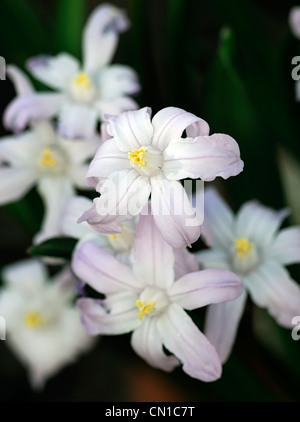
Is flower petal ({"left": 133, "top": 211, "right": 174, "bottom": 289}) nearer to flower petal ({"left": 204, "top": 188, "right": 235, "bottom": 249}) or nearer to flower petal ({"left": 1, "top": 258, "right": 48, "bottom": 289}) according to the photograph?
flower petal ({"left": 204, "top": 188, "right": 235, "bottom": 249})

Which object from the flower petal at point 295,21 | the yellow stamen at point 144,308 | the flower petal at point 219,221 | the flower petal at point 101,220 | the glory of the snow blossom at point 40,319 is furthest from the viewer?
the glory of the snow blossom at point 40,319

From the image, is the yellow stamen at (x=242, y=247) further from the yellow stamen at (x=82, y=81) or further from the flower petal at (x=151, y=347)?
the yellow stamen at (x=82, y=81)

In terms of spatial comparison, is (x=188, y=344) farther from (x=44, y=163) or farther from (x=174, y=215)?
(x=44, y=163)

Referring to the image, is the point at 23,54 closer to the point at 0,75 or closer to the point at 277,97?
the point at 0,75

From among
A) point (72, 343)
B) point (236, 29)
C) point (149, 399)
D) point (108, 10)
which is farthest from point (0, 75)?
point (149, 399)

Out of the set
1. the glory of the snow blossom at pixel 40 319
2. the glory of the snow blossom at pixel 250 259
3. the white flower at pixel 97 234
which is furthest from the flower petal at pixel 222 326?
the glory of the snow blossom at pixel 40 319

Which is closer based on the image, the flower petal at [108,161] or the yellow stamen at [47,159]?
the flower petal at [108,161]
